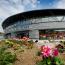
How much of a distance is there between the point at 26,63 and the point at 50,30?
180ft

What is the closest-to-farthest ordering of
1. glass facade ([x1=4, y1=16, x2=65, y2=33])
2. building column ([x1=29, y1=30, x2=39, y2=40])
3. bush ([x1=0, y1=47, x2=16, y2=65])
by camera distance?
bush ([x1=0, y1=47, x2=16, y2=65]) < building column ([x1=29, y1=30, x2=39, y2=40]) < glass facade ([x1=4, y1=16, x2=65, y2=33])

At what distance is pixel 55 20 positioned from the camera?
66938 millimetres

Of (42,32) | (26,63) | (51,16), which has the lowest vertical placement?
(26,63)

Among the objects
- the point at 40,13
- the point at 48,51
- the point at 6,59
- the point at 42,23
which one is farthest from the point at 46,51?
the point at 40,13

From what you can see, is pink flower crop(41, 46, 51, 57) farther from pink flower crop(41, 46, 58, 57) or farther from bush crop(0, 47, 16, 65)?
bush crop(0, 47, 16, 65)

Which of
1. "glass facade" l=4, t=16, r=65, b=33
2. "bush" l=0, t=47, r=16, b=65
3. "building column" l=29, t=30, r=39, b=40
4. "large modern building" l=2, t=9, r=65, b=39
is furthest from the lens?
"glass facade" l=4, t=16, r=65, b=33

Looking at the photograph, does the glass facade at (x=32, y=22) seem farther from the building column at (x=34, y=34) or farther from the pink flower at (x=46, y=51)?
the pink flower at (x=46, y=51)

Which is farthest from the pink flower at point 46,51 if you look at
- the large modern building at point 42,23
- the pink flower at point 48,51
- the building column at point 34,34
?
the building column at point 34,34

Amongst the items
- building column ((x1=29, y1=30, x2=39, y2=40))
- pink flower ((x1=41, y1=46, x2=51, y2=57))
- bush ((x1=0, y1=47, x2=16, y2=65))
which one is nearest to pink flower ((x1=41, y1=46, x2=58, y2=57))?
pink flower ((x1=41, y1=46, x2=51, y2=57))

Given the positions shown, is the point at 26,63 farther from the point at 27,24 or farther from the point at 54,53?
the point at 27,24

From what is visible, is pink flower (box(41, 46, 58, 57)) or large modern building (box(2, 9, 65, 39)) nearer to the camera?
pink flower (box(41, 46, 58, 57))

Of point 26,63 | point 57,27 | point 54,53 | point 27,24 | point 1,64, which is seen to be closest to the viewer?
point 54,53

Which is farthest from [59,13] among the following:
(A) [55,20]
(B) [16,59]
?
(B) [16,59]

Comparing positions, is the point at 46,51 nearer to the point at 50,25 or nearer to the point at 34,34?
the point at 50,25
